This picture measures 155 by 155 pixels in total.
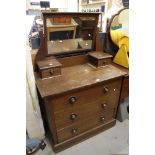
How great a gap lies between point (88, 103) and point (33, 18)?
0.90 metres

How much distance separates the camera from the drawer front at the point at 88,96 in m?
1.16

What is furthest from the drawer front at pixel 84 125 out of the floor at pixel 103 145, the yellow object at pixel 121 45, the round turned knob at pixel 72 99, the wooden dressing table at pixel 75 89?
the yellow object at pixel 121 45

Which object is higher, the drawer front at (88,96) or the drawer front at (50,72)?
the drawer front at (50,72)

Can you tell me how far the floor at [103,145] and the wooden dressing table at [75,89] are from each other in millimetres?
51

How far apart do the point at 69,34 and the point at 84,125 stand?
853mm

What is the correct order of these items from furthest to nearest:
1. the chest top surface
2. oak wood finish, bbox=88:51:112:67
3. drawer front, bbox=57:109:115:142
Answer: oak wood finish, bbox=88:51:112:67 → drawer front, bbox=57:109:115:142 → the chest top surface

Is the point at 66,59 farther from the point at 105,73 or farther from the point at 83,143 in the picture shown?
the point at 83,143

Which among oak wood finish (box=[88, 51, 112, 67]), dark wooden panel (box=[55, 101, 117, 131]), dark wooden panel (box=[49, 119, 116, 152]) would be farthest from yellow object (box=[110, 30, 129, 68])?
dark wooden panel (box=[49, 119, 116, 152])

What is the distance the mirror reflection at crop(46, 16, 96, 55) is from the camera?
1332mm

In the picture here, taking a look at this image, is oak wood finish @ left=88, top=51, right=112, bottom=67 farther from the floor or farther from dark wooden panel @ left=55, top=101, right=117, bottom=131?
the floor

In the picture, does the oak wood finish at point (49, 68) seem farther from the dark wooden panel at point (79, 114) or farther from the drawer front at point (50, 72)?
the dark wooden panel at point (79, 114)
